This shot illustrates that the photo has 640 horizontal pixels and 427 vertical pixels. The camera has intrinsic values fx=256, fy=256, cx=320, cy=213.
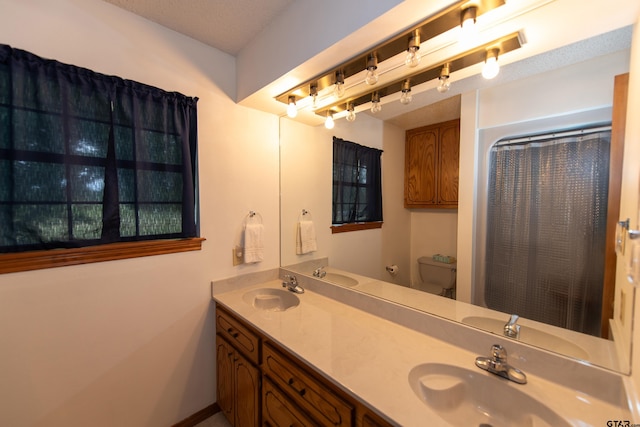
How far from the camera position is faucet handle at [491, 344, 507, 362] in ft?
3.08

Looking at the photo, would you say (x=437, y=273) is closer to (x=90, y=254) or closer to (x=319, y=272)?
(x=319, y=272)

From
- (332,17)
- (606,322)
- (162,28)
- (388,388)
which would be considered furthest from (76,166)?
(606,322)

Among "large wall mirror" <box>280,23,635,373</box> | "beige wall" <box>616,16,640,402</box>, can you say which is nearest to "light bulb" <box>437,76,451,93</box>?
"large wall mirror" <box>280,23,635,373</box>

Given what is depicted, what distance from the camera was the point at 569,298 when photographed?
37.7 inches

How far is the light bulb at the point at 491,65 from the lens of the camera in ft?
3.43

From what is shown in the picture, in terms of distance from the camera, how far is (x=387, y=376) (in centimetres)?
91

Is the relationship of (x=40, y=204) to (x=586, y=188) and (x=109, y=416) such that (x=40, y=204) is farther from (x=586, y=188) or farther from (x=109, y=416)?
(x=586, y=188)

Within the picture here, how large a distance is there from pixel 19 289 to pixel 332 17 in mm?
1854

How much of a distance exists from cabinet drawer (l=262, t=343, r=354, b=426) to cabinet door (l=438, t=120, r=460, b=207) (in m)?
0.97

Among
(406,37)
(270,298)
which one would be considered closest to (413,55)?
(406,37)

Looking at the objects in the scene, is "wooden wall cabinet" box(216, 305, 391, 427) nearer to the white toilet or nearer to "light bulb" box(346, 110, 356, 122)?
the white toilet

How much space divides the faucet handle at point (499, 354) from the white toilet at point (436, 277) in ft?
1.04

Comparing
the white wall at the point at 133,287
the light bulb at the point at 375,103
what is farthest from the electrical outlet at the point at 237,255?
the light bulb at the point at 375,103

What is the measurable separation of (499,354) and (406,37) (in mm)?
1274
